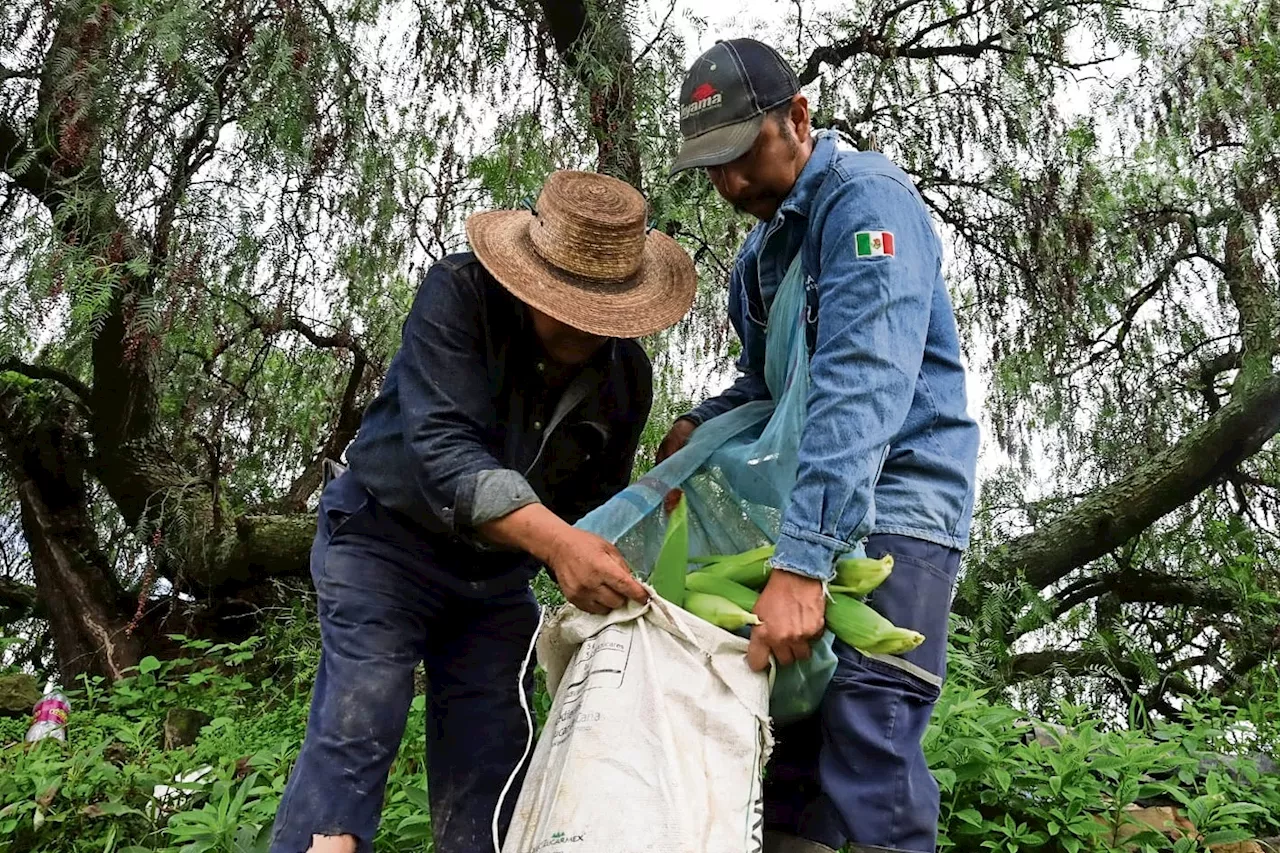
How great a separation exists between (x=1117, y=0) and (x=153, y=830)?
5175mm

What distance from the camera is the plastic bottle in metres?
3.94

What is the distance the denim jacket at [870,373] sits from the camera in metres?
1.81

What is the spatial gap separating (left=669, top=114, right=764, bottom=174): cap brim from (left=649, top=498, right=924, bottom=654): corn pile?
67cm

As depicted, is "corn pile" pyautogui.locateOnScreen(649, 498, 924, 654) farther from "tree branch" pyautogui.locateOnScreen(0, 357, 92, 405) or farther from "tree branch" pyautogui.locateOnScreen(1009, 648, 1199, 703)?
"tree branch" pyautogui.locateOnScreen(0, 357, 92, 405)

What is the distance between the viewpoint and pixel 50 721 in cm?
400

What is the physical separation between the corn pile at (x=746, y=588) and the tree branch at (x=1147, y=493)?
399 cm

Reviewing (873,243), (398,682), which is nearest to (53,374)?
(398,682)

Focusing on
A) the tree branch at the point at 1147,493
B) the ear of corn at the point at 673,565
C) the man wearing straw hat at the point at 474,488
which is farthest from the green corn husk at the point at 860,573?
the tree branch at the point at 1147,493

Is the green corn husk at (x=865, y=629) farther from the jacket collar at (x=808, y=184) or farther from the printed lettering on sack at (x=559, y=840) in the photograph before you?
the jacket collar at (x=808, y=184)

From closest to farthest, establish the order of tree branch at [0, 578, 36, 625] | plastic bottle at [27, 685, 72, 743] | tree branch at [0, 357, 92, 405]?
1. plastic bottle at [27, 685, 72, 743]
2. tree branch at [0, 357, 92, 405]
3. tree branch at [0, 578, 36, 625]

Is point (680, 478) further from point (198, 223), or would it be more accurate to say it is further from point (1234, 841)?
point (198, 223)

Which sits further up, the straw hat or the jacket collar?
the jacket collar

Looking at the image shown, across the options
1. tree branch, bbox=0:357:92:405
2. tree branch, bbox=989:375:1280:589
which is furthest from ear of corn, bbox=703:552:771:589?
tree branch, bbox=0:357:92:405

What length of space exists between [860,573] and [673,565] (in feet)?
1.15
